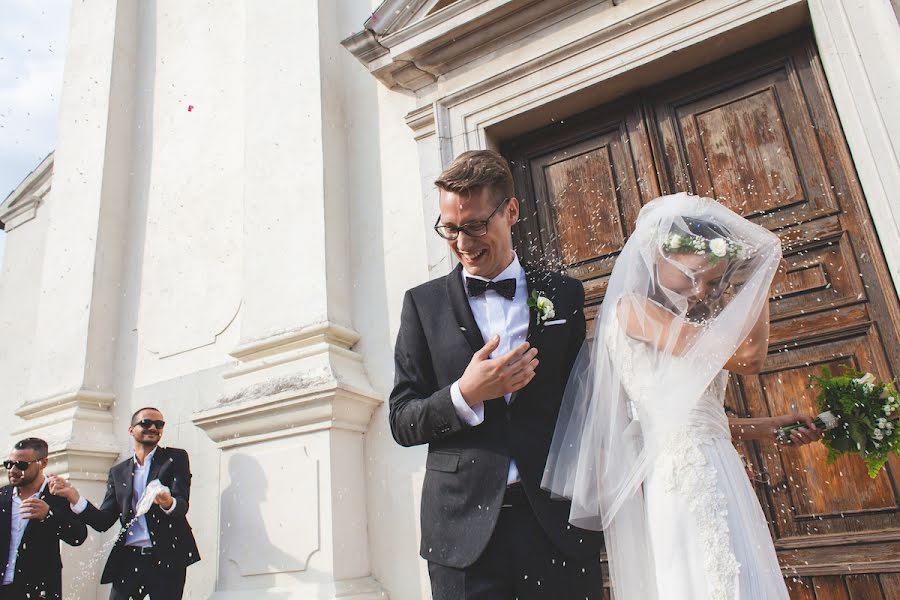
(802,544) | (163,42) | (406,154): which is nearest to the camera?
(802,544)

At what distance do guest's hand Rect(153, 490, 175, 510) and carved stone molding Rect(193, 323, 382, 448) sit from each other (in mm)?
427

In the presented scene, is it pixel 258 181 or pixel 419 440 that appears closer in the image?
pixel 419 440

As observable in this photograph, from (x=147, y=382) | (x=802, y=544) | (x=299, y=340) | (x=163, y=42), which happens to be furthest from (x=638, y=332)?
(x=163, y=42)

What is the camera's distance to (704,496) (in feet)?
7.18

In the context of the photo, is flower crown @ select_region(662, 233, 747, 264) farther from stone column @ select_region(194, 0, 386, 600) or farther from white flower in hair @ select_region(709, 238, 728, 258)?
stone column @ select_region(194, 0, 386, 600)

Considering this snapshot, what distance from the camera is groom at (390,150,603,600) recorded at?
1852mm

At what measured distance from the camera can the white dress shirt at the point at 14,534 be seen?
4.17m

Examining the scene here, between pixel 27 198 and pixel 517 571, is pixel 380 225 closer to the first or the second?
pixel 517 571

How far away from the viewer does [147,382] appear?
544cm

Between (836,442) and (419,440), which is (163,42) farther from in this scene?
(836,442)

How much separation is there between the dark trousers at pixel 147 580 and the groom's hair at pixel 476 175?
3.21 metres

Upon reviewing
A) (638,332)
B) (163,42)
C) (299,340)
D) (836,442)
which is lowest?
(836,442)

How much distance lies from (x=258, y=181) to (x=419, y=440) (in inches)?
136

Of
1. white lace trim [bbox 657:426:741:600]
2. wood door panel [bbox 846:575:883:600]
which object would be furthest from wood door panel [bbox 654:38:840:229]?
white lace trim [bbox 657:426:741:600]
